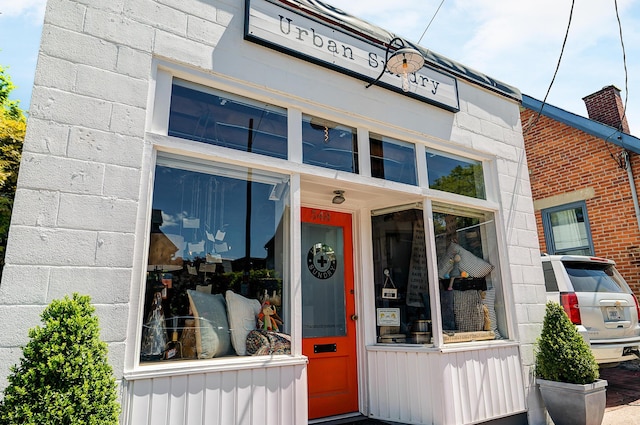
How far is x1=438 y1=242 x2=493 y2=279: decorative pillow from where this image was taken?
442 cm

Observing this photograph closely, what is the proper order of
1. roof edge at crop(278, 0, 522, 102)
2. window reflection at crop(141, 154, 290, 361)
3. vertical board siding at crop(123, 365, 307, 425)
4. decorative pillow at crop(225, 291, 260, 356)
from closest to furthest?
vertical board siding at crop(123, 365, 307, 425), window reflection at crop(141, 154, 290, 361), decorative pillow at crop(225, 291, 260, 356), roof edge at crop(278, 0, 522, 102)

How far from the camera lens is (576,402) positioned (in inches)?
159

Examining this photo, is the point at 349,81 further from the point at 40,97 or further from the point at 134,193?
the point at 40,97

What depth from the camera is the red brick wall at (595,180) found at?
782 cm

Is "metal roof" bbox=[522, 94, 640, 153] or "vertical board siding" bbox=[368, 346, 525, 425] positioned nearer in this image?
"vertical board siding" bbox=[368, 346, 525, 425]

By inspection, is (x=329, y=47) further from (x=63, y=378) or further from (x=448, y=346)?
(x=63, y=378)

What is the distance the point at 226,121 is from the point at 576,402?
4.39m

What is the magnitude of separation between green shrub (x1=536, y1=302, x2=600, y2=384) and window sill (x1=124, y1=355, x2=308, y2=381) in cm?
293

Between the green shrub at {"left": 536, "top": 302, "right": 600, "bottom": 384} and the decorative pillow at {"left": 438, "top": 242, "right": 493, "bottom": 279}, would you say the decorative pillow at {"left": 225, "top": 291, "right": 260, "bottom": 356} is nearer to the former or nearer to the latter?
the decorative pillow at {"left": 438, "top": 242, "right": 493, "bottom": 279}

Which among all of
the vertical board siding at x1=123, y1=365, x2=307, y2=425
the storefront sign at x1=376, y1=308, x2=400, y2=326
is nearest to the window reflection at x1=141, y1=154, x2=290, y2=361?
the vertical board siding at x1=123, y1=365, x2=307, y2=425

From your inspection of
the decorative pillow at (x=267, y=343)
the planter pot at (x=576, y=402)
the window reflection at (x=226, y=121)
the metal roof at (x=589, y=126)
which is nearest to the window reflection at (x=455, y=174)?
the window reflection at (x=226, y=121)

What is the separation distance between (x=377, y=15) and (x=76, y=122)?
141 inches

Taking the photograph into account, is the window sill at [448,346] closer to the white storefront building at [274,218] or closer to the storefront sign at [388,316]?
the white storefront building at [274,218]

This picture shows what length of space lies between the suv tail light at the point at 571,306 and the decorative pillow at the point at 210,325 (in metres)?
4.45
